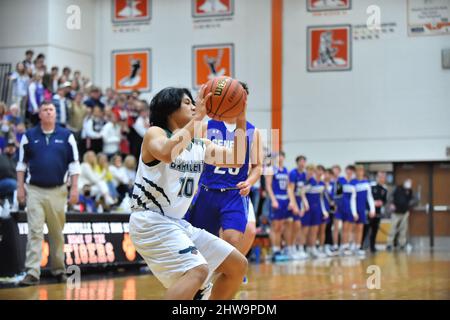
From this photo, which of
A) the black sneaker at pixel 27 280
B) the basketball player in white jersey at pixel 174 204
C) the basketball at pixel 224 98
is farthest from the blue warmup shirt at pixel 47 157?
the basketball player in white jersey at pixel 174 204

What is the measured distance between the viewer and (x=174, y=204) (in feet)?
16.9

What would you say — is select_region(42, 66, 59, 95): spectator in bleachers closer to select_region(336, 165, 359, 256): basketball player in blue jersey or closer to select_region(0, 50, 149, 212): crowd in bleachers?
select_region(0, 50, 149, 212): crowd in bleachers

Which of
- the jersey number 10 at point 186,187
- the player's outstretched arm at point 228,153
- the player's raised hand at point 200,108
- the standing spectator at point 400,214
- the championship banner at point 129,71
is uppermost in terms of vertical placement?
the championship banner at point 129,71

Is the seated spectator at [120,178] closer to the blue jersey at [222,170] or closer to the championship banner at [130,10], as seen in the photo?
the blue jersey at [222,170]

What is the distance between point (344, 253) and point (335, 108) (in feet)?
20.9

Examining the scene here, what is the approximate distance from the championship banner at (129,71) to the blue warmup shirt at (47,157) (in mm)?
14435

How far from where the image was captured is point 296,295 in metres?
8.46

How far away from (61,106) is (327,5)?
34.7 feet

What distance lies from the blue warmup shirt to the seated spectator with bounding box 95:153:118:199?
5.34 m

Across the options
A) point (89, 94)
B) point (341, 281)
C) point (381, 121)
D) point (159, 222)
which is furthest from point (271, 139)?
point (159, 222)

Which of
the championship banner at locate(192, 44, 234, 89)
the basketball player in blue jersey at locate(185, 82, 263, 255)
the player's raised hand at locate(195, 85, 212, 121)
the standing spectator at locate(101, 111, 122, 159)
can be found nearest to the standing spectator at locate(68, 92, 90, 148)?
the standing spectator at locate(101, 111, 122, 159)

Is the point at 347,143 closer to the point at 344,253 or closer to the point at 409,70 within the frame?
the point at 409,70

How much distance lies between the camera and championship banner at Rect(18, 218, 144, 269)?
35.1 ft

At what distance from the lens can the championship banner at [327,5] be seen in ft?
78.4
